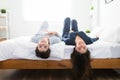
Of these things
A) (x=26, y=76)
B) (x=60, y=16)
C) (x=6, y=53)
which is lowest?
(x=26, y=76)

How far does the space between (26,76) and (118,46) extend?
1.24 meters

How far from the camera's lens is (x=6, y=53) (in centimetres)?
211

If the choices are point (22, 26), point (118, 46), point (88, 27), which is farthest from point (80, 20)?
point (118, 46)

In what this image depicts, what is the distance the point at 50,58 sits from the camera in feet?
6.93

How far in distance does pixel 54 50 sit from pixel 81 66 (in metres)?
0.37

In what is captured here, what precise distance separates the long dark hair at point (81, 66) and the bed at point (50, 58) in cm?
16

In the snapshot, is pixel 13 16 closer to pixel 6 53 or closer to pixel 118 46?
pixel 6 53

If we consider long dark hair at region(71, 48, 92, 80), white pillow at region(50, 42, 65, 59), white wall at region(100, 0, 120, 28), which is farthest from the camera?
white wall at region(100, 0, 120, 28)

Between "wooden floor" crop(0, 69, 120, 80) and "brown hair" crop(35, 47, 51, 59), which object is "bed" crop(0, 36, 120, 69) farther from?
"wooden floor" crop(0, 69, 120, 80)

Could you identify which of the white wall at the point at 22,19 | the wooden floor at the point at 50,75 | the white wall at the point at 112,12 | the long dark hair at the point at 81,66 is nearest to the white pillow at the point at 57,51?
the long dark hair at the point at 81,66

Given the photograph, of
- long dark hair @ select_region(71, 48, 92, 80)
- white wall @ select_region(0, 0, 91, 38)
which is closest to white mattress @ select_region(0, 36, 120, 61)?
long dark hair @ select_region(71, 48, 92, 80)

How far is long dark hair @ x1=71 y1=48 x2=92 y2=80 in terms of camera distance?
1966 millimetres

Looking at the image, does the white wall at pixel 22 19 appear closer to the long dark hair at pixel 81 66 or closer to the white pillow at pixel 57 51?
the white pillow at pixel 57 51

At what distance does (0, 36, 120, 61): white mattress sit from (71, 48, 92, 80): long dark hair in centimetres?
17
